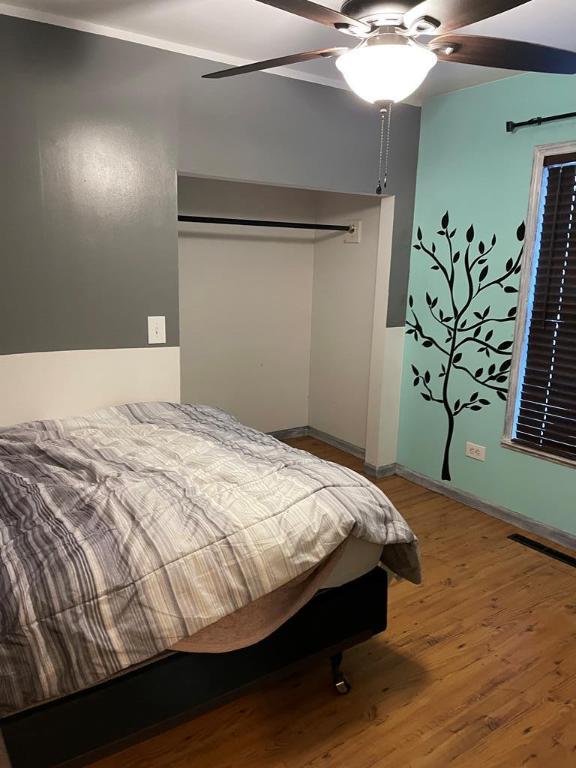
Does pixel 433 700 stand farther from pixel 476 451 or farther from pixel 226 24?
pixel 226 24

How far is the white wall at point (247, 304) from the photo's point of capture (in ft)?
12.5

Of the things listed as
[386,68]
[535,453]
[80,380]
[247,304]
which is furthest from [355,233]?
[386,68]

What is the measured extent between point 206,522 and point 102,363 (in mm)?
1350

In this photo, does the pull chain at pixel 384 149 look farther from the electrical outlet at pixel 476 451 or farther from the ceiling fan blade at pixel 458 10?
the ceiling fan blade at pixel 458 10

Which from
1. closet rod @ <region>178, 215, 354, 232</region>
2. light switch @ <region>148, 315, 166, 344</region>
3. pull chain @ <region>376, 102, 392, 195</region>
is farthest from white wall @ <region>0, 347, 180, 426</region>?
pull chain @ <region>376, 102, 392, 195</region>

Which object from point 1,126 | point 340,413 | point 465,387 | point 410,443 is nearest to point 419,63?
point 1,126

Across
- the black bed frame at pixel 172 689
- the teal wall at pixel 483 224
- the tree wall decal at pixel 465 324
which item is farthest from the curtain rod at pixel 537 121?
the black bed frame at pixel 172 689

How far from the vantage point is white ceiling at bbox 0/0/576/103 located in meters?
2.18

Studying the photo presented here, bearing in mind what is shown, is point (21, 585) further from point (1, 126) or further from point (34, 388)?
point (1, 126)

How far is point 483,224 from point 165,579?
2658mm

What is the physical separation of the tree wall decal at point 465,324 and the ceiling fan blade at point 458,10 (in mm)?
1751

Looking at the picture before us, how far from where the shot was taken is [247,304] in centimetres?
410

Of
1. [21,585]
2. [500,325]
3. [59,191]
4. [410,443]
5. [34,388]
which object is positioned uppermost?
[59,191]

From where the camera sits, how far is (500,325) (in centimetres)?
314
